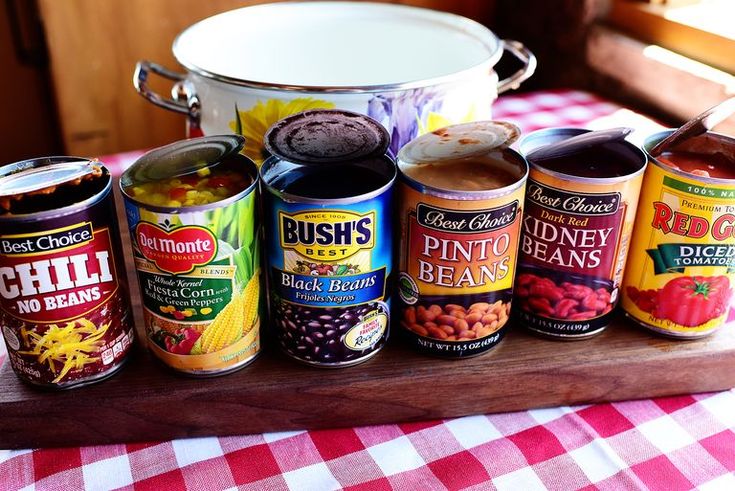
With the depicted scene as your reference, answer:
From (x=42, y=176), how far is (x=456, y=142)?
40 centimetres

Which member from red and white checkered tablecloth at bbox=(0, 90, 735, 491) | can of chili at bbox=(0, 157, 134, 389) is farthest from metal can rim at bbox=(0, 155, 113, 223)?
red and white checkered tablecloth at bbox=(0, 90, 735, 491)

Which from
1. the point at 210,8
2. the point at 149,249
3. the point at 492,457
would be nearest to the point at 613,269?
the point at 492,457

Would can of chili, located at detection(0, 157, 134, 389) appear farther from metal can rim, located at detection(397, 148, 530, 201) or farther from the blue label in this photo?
metal can rim, located at detection(397, 148, 530, 201)

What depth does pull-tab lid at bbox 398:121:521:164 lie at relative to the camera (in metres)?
0.69

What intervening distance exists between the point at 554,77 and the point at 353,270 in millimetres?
1433

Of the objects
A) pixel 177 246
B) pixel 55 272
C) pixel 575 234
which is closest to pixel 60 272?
pixel 55 272

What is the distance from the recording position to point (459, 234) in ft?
2.20

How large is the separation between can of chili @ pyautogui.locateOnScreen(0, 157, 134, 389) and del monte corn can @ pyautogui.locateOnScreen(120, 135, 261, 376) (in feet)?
0.09

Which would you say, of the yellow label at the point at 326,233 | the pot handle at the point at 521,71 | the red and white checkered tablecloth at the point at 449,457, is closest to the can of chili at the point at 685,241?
the red and white checkered tablecloth at the point at 449,457

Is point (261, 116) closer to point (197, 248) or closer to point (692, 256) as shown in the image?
point (197, 248)

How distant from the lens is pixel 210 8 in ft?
6.71

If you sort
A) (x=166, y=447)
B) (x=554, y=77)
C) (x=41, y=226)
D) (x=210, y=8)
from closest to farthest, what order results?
(x=41, y=226)
(x=166, y=447)
(x=554, y=77)
(x=210, y=8)

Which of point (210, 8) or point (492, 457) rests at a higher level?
point (210, 8)

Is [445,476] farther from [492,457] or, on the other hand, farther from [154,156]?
[154,156]
